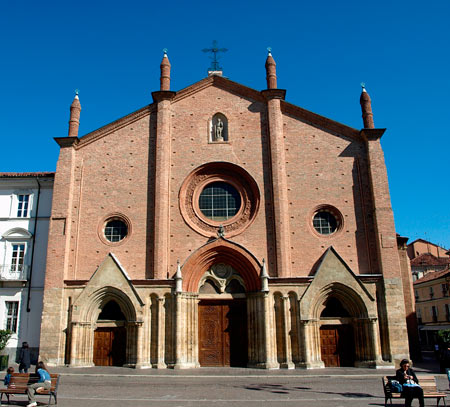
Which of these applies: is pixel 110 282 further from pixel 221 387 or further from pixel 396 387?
Answer: pixel 396 387

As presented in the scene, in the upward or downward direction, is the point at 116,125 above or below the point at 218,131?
above

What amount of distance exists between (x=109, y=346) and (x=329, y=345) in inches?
423

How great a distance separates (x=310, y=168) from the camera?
23203 mm

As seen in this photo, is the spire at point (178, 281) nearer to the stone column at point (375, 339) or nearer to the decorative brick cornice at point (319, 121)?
the stone column at point (375, 339)

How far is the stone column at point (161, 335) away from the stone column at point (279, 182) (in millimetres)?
5905

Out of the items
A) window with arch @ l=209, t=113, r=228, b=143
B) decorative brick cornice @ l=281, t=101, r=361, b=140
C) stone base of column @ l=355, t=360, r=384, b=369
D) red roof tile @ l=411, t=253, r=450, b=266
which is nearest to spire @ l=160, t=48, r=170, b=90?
window with arch @ l=209, t=113, r=228, b=143

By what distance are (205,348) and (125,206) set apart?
837cm

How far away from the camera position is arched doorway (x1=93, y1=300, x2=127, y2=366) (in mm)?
21406

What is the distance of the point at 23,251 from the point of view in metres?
25.2

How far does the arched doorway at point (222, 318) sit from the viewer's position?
21.2 meters

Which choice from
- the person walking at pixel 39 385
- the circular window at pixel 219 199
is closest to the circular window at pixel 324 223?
the circular window at pixel 219 199

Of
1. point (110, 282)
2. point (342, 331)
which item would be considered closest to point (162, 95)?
point (110, 282)

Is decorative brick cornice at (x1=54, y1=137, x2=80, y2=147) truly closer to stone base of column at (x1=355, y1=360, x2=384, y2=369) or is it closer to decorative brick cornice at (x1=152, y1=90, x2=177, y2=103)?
decorative brick cornice at (x1=152, y1=90, x2=177, y2=103)

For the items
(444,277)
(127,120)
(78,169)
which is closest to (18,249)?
(78,169)
